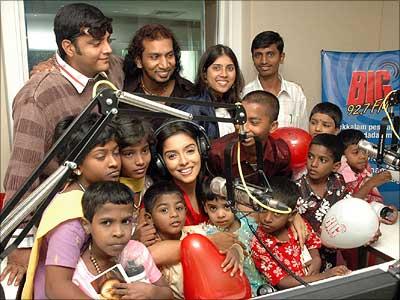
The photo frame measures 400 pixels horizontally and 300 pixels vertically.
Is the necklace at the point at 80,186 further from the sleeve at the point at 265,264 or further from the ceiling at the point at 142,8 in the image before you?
the ceiling at the point at 142,8

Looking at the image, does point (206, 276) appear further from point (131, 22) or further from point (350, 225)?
point (131, 22)

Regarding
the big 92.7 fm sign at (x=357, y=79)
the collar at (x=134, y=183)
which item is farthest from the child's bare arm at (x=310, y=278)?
the big 92.7 fm sign at (x=357, y=79)

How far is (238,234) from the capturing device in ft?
4.60

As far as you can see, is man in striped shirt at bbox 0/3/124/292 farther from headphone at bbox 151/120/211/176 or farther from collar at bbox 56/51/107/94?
headphone at bbox 151/120/211/176

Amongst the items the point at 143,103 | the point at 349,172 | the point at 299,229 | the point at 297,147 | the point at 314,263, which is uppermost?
the point at 143,103

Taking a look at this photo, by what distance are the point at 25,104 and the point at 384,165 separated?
1.10m

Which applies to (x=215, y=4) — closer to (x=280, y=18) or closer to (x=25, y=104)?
(x=280, y=18)

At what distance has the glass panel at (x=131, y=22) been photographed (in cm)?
255

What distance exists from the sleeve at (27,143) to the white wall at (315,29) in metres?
1.78

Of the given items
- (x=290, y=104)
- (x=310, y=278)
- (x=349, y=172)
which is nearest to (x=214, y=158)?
(x=310, y=278)

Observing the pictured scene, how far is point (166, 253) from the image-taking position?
1197 mm

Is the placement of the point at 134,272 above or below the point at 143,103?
below

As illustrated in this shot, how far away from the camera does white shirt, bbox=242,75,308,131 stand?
2.61m

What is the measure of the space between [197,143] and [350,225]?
55cm
